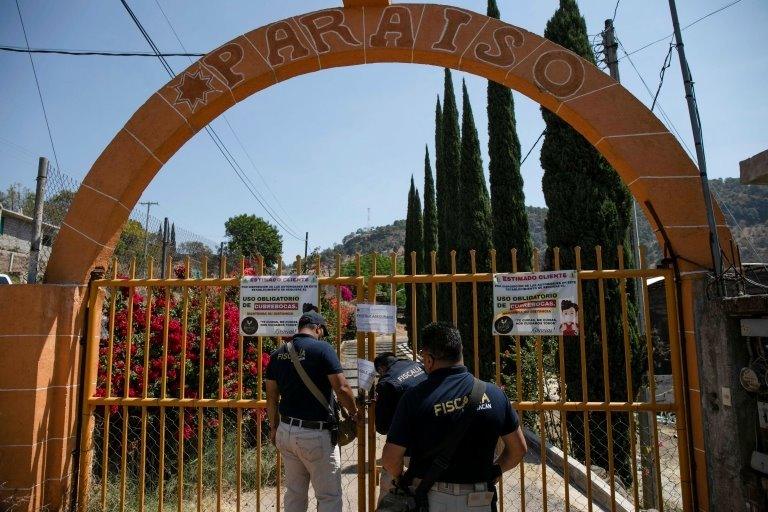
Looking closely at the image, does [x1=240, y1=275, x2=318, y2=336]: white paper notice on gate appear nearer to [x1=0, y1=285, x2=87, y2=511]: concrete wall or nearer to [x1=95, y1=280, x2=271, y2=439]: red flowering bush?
Answer: [x1=95, y1=280, x2=271, y2=439]: red flowering bush

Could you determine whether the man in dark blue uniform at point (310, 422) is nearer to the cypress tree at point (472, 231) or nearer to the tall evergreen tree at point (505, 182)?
the tall evergreen tree at point (505, 182)

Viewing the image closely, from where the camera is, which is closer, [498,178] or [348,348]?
[498,178]

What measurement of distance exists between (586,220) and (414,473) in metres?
7.61

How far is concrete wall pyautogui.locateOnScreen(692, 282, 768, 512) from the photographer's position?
3281 millimetres

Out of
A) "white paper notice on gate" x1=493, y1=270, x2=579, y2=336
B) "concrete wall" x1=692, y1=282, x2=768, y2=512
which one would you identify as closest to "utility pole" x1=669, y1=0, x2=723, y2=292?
"concrete wall" x1=692, y1=282, x2=768, y2=512

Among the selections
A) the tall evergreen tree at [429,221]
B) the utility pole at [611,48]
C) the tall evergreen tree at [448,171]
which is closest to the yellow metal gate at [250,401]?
the utility pole at [611,48]

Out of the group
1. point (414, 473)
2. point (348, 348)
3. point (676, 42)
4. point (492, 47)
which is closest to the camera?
point (414, 473)

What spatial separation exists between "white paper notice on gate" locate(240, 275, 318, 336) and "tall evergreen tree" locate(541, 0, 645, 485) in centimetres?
583

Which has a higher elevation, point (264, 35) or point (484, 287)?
point (264, 35)

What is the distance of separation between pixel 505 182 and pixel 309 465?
1083 cm

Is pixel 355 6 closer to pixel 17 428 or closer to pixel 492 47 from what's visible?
pixel 492 47

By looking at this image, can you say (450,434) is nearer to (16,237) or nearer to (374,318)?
(374,318)

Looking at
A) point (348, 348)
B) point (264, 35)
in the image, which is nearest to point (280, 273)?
point (264, 35)

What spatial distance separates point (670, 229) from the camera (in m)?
3.89
